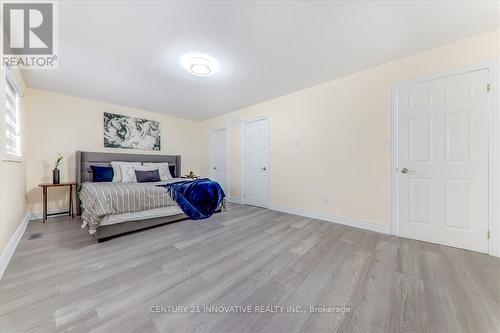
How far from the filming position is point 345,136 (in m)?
2.95

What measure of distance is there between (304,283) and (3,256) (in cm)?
270

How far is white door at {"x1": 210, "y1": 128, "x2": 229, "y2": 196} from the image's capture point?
16.7 feet

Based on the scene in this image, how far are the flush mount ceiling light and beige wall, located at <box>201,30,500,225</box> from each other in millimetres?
1744

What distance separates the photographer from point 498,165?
1.92 metres

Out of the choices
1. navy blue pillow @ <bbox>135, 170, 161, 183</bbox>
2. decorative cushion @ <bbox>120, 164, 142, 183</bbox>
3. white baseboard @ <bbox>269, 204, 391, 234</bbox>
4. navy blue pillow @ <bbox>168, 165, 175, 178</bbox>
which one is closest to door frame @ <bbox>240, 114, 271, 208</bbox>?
white baseboard @ <bbox>269, 204, 391, 234</bbox>

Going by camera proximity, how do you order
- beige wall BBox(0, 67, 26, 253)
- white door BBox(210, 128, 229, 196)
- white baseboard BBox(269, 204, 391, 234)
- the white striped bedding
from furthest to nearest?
white door BBox(210, 128, 229, 196)
white baseboard BBox(269, 204, 391, 234)
the white striped bedding
beige wall BBox(0, 67, 26, 253)

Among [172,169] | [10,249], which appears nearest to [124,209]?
[10,249]

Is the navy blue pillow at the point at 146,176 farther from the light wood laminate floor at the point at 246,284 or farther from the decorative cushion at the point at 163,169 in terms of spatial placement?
the light wood laminate floor at the point at 246,284

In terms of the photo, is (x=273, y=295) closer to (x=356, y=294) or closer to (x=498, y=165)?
(x=356, y=294)

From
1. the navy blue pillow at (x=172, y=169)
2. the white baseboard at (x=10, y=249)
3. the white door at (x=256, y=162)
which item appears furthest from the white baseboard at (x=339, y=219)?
the white baseboard at (x=10, y=249)

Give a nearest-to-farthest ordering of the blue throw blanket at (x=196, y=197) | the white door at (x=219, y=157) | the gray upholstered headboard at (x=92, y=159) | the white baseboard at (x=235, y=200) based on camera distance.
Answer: the blue throw blanket at (x=196, y=197)
the gray upholstered headboard at (x=92, y=159)
the white baseboard at (x=235, y=200)
the white door at (x=219, y=157)

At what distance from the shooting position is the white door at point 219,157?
5082 mm

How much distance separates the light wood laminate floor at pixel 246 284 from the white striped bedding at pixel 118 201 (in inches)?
13.3

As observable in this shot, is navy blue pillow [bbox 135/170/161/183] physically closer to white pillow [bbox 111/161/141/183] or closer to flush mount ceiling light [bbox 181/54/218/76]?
white pillow [bbox 111/161/141/183]
